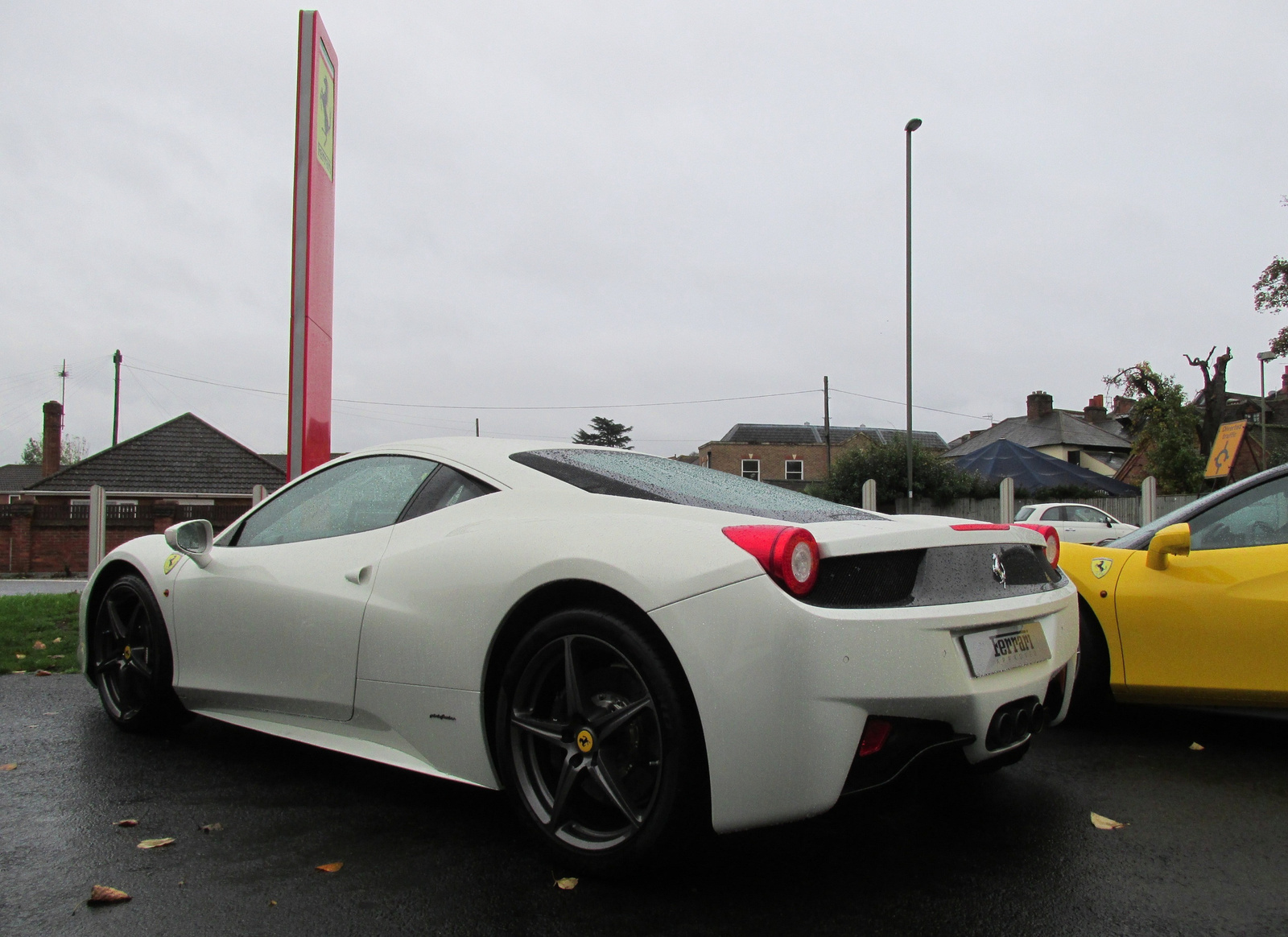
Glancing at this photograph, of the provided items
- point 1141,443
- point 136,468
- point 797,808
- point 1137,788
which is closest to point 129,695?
point 797,808

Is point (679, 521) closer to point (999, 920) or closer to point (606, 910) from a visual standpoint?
point (606, 910)

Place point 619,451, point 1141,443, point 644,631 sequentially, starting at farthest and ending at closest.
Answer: point 1141,443 → point 619,451 → point 644,631

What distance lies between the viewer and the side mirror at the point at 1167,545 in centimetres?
387

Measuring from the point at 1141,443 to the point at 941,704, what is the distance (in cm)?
4148

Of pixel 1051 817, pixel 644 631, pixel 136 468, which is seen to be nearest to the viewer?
pixel 644 631

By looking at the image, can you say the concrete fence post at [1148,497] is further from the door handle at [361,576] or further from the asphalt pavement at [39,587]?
the asphalt pavement at [39,587]

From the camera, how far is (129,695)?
4.11 meters

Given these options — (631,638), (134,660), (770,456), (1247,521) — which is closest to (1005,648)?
(631,638)

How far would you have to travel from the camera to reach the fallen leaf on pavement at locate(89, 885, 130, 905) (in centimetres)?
237

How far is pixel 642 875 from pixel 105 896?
1.35m

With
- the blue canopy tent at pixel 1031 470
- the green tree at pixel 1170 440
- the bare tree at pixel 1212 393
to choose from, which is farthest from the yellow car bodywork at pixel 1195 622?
the bare tree at pixel 1212 393

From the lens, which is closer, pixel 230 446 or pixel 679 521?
pixel 679 521

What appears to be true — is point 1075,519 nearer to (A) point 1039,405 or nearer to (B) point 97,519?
(B) point 97,519

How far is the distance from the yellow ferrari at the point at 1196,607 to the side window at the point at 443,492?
277 centimetres
